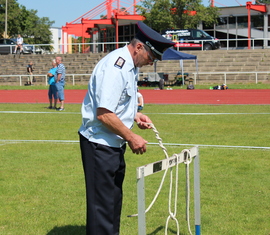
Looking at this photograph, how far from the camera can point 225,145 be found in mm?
10289

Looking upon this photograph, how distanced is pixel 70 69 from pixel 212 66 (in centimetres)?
1088

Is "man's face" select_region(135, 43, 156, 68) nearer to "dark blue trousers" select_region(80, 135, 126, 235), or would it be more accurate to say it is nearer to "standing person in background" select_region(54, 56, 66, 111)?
"dark blue trousers" select_region(80, 135, 126, 235)

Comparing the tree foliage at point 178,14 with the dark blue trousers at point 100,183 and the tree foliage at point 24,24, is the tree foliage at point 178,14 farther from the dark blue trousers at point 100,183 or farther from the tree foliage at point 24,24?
the dark blue trousers at point 100,183

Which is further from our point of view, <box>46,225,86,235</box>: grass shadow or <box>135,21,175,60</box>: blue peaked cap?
<box>46,225,86,235</box>: grass shadow

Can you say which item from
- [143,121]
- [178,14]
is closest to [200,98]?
[143,121]

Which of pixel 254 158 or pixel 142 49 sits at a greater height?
pixel 142 49

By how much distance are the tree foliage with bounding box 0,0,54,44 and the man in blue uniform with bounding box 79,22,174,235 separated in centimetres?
6842

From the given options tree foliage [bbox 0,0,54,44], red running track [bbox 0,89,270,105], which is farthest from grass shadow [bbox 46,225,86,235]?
tree foliage [bbox 0,0,54,44]

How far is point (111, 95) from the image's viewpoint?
12.6 feet

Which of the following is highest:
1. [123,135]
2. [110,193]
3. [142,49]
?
[142,49]

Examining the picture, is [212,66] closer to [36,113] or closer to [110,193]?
[36,113]

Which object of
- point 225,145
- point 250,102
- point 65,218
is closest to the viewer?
point 65,218

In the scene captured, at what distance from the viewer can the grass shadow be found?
5.33 m

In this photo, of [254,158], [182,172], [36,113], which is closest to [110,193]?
[182,172]
